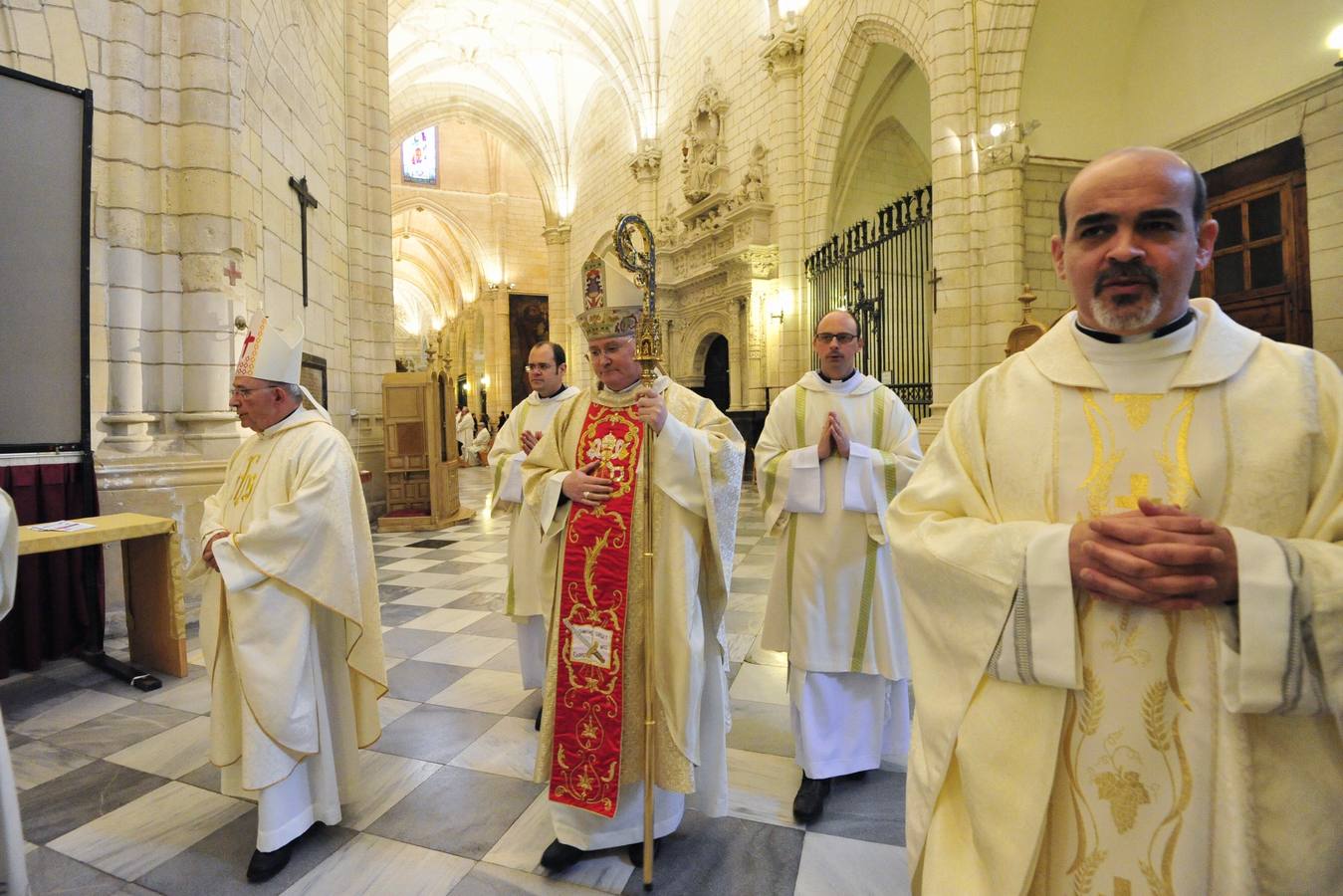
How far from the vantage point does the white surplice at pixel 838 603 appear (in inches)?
91.7

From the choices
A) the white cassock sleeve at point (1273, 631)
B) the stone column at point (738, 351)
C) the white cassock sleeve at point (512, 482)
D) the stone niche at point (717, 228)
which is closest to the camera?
the white cassock sleeve at point (1273, 631)

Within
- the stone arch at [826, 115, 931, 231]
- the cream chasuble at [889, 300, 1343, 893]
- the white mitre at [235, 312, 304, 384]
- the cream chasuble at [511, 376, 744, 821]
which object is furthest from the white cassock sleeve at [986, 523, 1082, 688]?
the stone arch at [826, 115, 931, 231]

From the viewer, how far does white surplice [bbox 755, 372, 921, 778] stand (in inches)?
91.7

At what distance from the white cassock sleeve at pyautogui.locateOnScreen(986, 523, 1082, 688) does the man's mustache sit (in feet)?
1.40

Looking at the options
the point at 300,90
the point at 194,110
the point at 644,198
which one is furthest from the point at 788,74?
the point at 194,110

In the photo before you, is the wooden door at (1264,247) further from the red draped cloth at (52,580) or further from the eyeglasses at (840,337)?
the red draped cloth at (52,580)

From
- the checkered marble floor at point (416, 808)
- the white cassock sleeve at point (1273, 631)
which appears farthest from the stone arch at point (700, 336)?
the white cassock sleeve at point (1273, 631)

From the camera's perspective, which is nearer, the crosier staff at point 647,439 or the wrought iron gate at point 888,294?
the crosier staff at point 647,439

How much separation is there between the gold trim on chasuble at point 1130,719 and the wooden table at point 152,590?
419 centimetres

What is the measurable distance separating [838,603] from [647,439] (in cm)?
99

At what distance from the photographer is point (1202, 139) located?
232 inches

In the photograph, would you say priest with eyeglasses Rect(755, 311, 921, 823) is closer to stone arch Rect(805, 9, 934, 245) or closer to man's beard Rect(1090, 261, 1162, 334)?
man's beard Rect(1090, 261, 1162, 334)

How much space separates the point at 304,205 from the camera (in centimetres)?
648

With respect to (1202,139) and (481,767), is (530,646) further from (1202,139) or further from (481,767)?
(1202,139)
